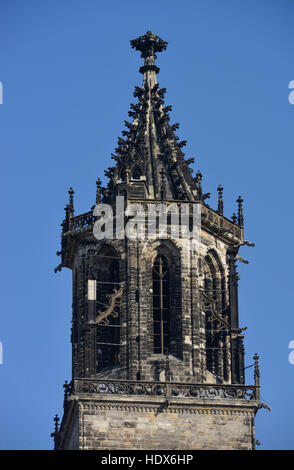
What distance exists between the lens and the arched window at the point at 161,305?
81.8 metres

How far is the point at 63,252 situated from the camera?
280 ft

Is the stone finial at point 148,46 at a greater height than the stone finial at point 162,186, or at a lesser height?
greater

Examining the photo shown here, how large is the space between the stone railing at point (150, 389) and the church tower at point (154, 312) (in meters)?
0.03

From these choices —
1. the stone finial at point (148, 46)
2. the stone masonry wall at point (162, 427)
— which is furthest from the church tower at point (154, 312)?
the stone finial at point (148, 46)

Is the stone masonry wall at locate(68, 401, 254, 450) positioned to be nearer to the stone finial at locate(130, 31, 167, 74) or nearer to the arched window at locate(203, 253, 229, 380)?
the arched window at locate(203, 253, 229, 380)

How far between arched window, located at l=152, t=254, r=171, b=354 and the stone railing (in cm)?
135

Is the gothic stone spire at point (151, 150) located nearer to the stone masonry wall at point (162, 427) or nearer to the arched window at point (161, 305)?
the arched window at point (161, 305)

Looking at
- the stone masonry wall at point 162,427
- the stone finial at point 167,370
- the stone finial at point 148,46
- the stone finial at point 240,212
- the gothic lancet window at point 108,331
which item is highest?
the stone finial at point 148,46

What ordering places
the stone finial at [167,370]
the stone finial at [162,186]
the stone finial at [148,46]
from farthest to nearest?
the stone finial at [148,46]
the stone finial at [162,186]
the stone finial at [167,370]

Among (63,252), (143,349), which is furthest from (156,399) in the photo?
(63,252)

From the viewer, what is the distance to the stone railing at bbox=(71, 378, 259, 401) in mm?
80375

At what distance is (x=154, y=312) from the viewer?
82375 mm

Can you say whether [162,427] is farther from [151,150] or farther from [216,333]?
[151,150]

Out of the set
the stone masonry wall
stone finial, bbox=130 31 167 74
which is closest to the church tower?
the stone masonry wall
